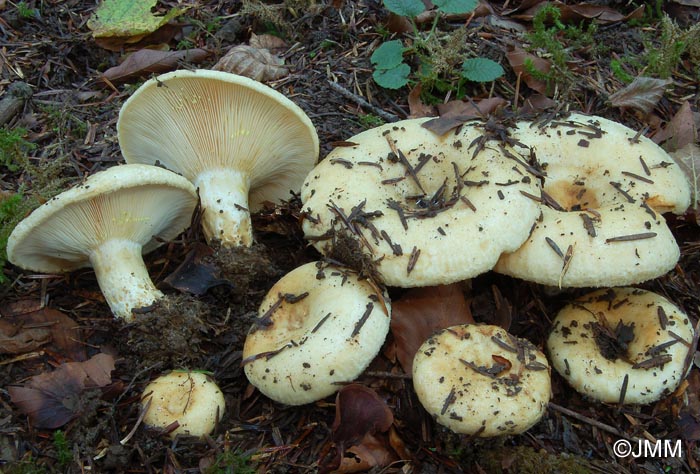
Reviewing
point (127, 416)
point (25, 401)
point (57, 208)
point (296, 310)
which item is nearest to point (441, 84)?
point (296, 310)

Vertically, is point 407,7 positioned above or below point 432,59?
above

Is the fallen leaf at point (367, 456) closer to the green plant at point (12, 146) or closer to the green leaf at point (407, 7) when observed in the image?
the green plant at point (12, 146)

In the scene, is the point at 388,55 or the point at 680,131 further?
the point at 388,55

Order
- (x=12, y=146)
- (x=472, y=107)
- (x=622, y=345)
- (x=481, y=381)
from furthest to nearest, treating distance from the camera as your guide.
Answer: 1. (x=472, y=107)
2. (x=12, y=146)
3. (x=622, y=345)
4. (x=481, y=381)

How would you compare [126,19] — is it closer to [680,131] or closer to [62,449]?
[62,449]

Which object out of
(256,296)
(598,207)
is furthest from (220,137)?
(598,207)

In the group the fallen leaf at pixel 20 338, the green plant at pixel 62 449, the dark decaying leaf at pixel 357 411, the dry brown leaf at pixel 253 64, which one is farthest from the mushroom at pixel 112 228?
the dry brown leaf at pixel 253 64
